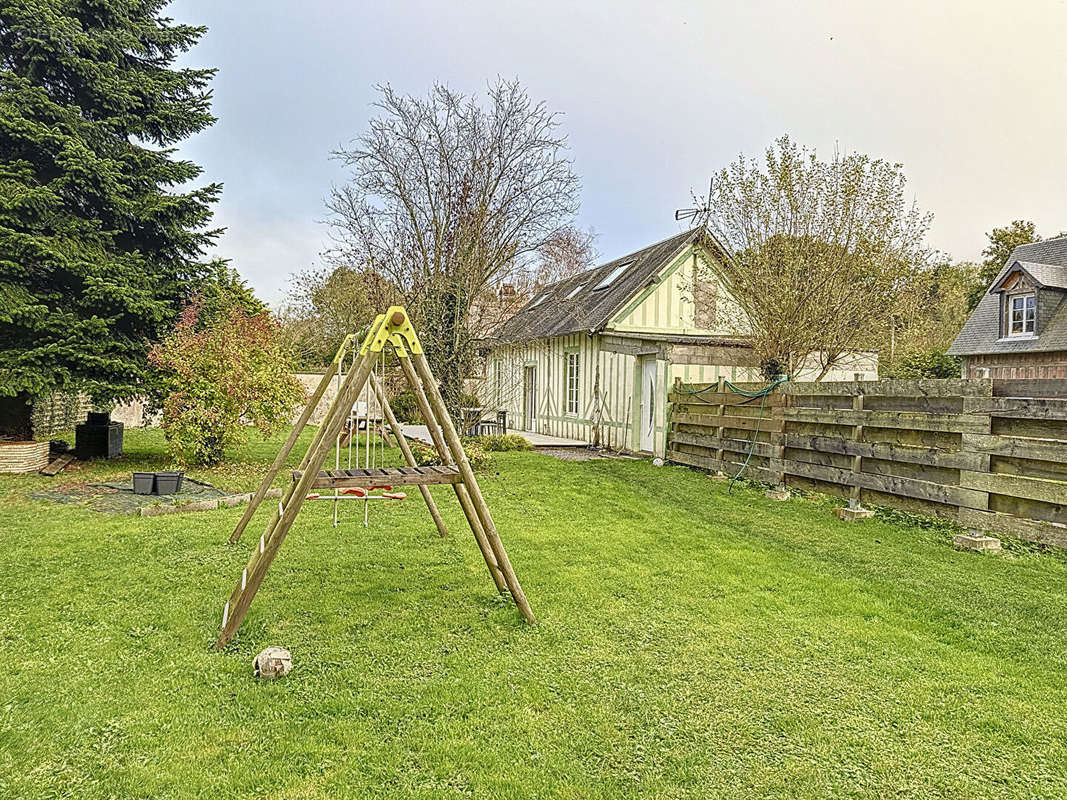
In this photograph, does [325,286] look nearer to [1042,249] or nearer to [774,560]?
[774,560]

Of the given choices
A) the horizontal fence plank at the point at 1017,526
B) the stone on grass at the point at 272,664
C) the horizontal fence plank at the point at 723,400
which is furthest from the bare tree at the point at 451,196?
the stone on grass at the point at 272,664

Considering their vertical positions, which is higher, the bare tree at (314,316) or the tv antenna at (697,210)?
the tv antenna at (697,210)

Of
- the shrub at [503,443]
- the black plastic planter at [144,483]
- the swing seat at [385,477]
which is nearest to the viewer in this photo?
the swing seat at [385,477]

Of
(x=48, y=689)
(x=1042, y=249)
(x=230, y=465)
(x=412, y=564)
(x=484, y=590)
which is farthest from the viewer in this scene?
(x=1042, y=249)

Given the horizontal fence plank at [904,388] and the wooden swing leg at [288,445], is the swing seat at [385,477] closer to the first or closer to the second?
the wooden swing leg at [288,445]

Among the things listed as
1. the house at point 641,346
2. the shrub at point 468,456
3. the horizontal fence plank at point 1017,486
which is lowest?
the shrub at point 468,456

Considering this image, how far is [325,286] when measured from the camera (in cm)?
2234

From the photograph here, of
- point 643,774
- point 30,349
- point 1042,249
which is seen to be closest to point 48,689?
point 643,774

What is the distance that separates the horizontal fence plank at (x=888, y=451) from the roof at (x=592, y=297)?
566cm

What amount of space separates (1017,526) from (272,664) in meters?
6.22

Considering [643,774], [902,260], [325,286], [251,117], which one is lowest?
[643,774]

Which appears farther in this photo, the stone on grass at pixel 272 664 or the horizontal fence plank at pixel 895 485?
the horizontal fence plank at pixel 895 485

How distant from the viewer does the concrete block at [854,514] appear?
709cm

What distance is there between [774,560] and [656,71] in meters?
9.33
